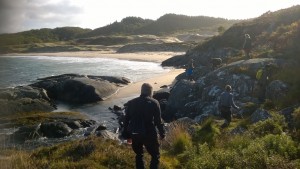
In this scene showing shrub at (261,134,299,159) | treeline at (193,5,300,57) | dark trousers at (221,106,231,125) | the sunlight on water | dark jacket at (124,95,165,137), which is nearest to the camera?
dark jacket at (124,95,165,137)

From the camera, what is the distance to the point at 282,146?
9172 mm

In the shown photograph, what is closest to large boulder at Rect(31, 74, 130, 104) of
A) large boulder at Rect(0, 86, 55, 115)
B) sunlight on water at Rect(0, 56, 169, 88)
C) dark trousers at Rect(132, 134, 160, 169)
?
large boulder at Rect(0, 86, 55, 115)

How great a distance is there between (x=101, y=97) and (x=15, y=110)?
843cm

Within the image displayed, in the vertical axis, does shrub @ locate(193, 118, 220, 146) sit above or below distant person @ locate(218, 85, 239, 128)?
below

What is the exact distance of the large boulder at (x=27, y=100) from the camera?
29250mm

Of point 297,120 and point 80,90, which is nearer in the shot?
point 297,120

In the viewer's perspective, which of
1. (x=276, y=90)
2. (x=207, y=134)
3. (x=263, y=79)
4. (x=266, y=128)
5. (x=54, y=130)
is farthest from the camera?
(x=54, y=130)

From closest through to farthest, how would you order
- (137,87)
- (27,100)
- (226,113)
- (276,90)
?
(226,113), (276,90), (27,100), (137,87)

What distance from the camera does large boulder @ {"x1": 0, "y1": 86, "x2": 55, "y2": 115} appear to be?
29250 millimetres

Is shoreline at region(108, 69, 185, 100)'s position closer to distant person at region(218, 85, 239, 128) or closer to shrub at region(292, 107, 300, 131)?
distant person at region(218, 85, 239, 128)

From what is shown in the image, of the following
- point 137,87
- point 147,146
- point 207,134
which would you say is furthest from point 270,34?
point 147,146

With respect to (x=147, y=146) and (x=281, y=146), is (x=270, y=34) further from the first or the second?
(x=147, y=146)

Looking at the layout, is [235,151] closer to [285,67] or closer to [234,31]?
[285,67]

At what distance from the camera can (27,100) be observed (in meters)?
31.2
